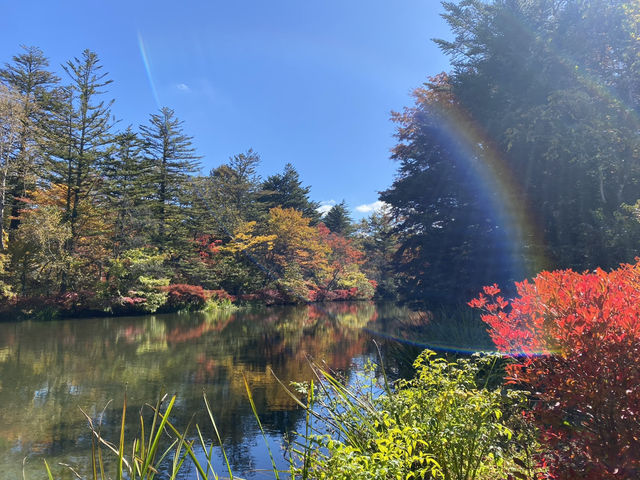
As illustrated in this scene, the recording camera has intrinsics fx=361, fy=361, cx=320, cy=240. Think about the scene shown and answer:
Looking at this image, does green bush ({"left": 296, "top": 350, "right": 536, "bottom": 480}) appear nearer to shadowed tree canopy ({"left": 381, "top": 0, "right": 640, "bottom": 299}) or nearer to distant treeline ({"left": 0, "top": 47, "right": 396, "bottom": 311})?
shadowed tree canopy ({"left": 381, "top": 0, "right": 640, "bottom": 299})

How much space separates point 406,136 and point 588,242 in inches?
259

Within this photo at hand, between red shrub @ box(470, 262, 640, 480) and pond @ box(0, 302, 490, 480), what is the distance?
98 centimetres

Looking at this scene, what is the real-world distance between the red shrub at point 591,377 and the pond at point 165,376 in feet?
3.22

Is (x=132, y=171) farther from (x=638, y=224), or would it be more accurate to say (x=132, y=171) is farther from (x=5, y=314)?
(x=638, y=224)

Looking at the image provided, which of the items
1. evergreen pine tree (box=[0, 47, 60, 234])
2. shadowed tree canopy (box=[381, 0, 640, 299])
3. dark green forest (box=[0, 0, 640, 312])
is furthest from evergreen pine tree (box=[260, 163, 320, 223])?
shadowed tree canopy (box=[381, 0, 640, 299])

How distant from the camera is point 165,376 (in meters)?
6.90

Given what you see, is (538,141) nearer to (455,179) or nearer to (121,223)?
(455,179)

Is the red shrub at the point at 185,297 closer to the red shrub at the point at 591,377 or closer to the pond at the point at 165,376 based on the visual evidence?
the pond at the point at 165,376

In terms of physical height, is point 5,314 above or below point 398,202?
below

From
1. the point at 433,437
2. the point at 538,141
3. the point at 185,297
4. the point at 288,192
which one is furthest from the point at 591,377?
the point at 288,192

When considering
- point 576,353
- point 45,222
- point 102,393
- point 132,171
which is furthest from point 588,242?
point 132,171

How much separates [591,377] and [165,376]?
7.09m

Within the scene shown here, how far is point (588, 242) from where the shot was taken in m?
6.53

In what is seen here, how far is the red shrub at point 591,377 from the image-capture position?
4.53 ft
